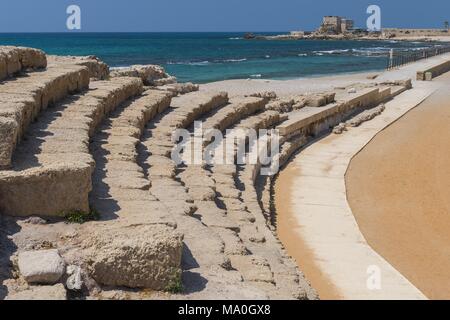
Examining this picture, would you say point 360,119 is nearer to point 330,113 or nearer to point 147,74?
point 330,113

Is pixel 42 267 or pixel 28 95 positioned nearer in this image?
pixel 42 267

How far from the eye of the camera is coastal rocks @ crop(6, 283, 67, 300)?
4113mm

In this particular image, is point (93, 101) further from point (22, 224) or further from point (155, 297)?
point (155, 297)

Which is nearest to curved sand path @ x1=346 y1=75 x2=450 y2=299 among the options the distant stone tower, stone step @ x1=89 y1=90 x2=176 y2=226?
stone step @ x1=89 y1=90 x2=176 y2=226

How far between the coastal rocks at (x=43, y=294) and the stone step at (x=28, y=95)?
2190mm

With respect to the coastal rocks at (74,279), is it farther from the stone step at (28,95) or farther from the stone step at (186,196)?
the stone step at (28,95)

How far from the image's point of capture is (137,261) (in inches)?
184

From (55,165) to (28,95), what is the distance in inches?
125

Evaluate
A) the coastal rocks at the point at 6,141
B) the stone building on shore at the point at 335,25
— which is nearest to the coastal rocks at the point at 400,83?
the coastal rocks at the point at 6,141

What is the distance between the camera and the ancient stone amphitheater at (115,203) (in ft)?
15.4

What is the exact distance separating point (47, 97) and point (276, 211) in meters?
4.37

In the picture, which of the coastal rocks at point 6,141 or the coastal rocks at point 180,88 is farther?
the coastal rocks at point 180,88

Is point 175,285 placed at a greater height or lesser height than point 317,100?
lesser

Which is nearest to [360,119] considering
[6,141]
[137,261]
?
[6,141]
